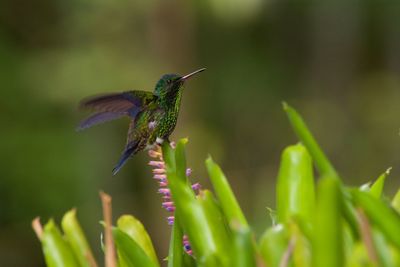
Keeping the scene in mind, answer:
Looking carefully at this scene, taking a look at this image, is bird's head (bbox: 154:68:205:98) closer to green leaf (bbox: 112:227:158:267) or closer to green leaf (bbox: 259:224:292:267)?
green leaf (bbox: 112:227:158:267)

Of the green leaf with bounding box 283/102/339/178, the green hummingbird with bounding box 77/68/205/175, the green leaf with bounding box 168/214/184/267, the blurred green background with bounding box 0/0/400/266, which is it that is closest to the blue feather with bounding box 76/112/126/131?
the green hummingbird with bounding box 77/68/205/175

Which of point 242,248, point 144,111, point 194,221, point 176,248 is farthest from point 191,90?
point 242,248

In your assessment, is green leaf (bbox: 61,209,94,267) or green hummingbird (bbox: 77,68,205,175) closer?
green leaf (bbox: 61,209,94,267)

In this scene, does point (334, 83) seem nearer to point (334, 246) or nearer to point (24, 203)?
point (24, 203)

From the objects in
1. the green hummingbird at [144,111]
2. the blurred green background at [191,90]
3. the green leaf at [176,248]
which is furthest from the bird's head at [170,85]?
the blurred green background at [191,90]

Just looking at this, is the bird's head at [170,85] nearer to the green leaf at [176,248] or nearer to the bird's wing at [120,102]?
the bird's wing at [120,102]
